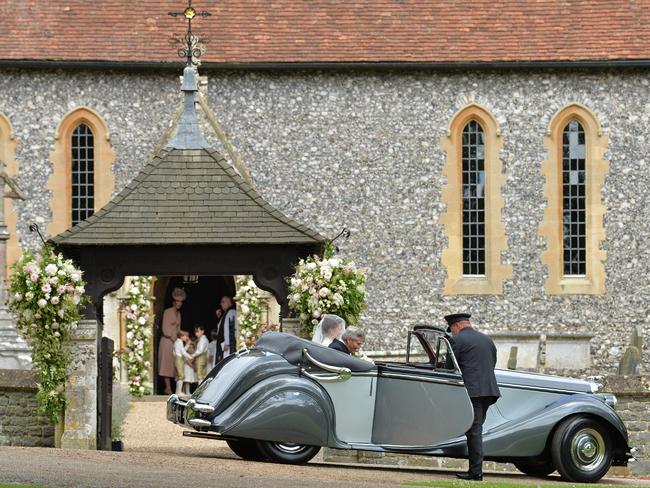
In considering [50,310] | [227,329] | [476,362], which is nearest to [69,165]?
[227,329]

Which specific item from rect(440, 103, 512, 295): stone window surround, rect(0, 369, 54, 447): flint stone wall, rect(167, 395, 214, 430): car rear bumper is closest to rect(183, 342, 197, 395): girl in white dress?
rect(440, 103, 512, 295): stone window surround

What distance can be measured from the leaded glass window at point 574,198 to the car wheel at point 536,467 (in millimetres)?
13603

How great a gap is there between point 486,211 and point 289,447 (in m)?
15.1

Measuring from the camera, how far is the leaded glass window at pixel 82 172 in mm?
30484

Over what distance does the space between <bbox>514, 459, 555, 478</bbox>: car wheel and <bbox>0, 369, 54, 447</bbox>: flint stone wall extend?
5447 millimetres

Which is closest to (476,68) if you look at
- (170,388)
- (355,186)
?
(355,186)

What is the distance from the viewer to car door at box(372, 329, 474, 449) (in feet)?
53.6

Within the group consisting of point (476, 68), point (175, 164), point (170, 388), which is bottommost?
point (170, 388)

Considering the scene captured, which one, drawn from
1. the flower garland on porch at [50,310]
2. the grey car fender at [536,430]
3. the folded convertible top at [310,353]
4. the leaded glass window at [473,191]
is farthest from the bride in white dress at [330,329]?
the leaded glass window at [473,191]

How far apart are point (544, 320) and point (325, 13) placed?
7013mm

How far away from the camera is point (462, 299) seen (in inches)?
1199

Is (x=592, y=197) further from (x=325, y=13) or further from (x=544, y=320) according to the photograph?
(x=325, y=13)

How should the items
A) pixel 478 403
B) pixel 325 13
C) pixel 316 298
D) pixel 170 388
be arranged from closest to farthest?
pixel 478 403, pixel 316 298, pixel 170 388, pixel 325 13

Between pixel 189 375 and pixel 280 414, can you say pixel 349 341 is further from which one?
pixel 189 375
